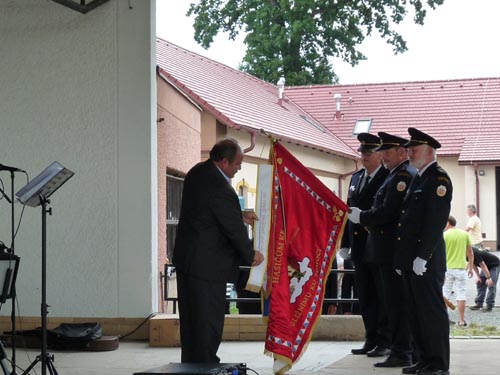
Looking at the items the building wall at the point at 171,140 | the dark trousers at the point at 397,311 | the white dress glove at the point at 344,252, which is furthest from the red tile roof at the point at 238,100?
the dark trousers at the point at 397,311

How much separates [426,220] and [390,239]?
2.65 feet

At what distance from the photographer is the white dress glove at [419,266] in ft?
24.5

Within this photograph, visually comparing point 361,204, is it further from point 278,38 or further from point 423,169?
point 278,38

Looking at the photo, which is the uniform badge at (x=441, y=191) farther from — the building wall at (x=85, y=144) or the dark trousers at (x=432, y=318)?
the building wall at (x=85, y=144)

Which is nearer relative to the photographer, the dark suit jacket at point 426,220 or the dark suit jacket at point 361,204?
the dark suit jacket at point 426,220

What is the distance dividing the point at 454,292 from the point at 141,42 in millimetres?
7048

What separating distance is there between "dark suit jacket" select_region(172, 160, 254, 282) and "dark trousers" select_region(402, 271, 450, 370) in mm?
1396

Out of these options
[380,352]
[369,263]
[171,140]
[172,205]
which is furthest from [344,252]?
[172,205]

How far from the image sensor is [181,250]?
7160 millimetres

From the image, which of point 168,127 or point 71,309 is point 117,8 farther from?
point 71,309

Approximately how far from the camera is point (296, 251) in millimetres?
8031

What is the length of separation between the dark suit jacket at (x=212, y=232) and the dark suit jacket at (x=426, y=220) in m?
1.30

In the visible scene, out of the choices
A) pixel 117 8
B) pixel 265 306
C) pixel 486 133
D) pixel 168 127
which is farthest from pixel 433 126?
pixel 265 306

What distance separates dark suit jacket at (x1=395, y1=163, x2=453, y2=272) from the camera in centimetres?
748
